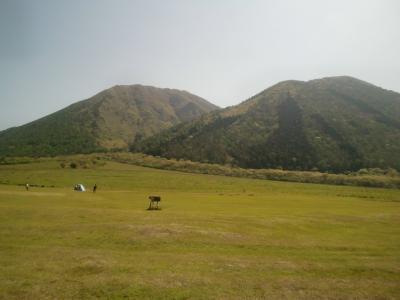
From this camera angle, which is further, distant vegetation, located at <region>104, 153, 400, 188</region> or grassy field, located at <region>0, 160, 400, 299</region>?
distant vegetation, located at <region>104, 153, 400, 188</region>

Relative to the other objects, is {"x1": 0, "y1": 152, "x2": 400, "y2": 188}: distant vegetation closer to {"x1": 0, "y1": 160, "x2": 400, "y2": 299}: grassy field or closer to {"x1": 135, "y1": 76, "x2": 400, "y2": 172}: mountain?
{"x1": 135, "y1": 76, "x2": 400, "y2": 172}: mountain

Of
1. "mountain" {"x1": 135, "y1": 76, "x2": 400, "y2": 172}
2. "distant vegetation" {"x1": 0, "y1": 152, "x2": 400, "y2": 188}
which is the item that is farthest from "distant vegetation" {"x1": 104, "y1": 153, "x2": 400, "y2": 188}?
"mountain" {"x1": 135, "y1": 76, "x2": 400, "y2": 172}

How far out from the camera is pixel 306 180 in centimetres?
9650

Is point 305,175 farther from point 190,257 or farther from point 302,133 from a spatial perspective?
point 190,257

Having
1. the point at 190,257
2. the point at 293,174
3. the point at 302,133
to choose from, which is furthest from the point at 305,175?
the point at 190,257

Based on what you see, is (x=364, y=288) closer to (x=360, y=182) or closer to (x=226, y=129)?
(x=360, y=182)

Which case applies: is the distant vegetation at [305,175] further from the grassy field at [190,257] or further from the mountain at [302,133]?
the grassy field at [190,257]

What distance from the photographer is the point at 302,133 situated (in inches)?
5763

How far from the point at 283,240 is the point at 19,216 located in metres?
21.2

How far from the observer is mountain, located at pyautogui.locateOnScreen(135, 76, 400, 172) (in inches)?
4919

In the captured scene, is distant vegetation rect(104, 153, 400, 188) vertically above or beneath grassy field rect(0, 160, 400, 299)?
above

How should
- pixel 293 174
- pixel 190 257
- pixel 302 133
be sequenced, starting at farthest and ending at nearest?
pixel 302 133 < pixel 293 174 < pixel 190 257

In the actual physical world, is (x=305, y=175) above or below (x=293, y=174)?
below

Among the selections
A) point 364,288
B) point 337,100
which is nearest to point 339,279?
point 364,288
